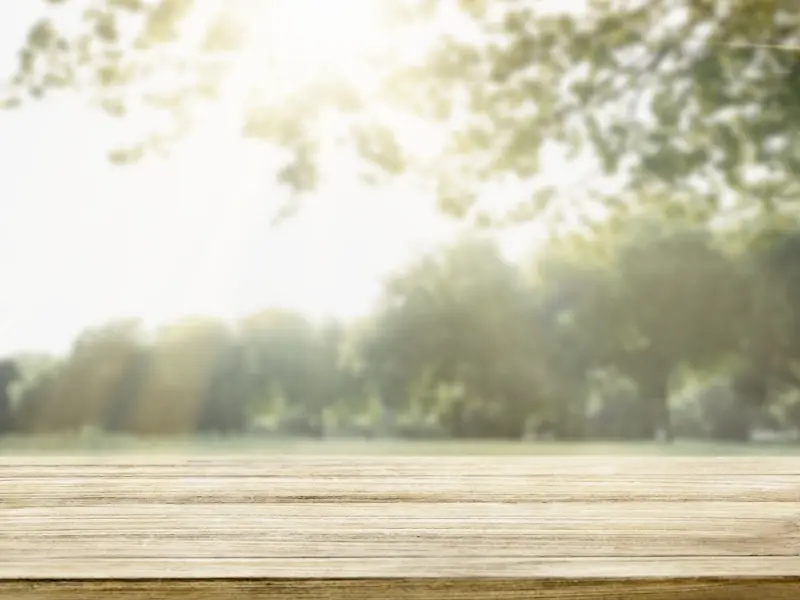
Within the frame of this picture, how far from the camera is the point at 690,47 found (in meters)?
5.71

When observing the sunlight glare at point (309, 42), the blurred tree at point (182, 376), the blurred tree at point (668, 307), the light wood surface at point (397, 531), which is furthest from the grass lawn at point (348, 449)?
the blurred tree at point (668, 307)

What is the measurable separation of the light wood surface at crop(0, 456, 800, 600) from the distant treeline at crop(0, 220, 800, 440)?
912 inches

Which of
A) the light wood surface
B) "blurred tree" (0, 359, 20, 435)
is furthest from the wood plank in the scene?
"blurred tree" (0, 359, 20, 435)

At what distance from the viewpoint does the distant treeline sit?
24969mm

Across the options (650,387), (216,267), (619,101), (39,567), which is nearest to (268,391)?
(216,267)

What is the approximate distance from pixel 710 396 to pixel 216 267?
65.2 feet

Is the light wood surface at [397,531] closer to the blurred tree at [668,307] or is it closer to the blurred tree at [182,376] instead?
the blurred tree at [668,307]

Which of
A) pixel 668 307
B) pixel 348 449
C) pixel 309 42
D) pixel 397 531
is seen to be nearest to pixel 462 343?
pixel 668 307

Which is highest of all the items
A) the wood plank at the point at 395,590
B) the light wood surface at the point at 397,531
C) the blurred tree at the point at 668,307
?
the blurred tree at the point at 668,307

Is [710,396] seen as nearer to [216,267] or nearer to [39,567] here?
[216,267]

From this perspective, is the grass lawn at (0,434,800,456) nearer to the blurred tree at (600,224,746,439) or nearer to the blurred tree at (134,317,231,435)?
the blurred tree at (134,317,231,435)

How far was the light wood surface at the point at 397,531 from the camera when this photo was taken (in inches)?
29.5

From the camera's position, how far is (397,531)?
87cm

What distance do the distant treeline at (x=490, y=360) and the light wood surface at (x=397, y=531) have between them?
76.0 feet
